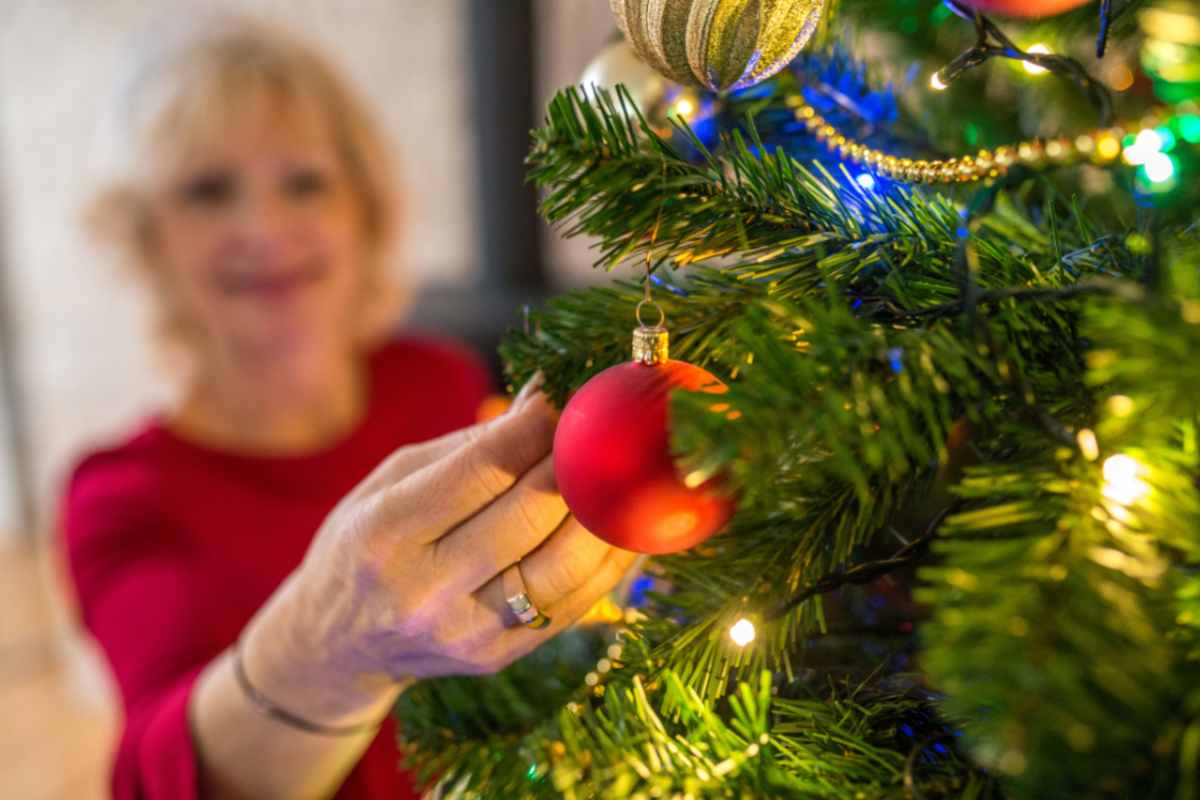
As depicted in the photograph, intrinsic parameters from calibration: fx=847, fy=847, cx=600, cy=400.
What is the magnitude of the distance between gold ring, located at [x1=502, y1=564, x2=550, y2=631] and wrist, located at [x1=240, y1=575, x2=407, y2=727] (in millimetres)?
99

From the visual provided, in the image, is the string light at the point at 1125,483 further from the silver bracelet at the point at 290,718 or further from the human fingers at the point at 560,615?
the silver bracelet at the point at 290,718

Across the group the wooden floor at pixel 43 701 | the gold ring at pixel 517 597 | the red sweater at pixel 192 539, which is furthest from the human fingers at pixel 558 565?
the wooden floor at pixel 43 701


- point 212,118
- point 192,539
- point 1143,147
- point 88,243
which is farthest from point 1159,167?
point 88,243

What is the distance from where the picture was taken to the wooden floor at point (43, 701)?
1.63 metres

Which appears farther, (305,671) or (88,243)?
(88,243)

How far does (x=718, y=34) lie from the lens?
0.90ft

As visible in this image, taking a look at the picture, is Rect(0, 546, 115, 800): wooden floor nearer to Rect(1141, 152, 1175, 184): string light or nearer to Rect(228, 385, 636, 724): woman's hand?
Rect(228, 385, 636, 724): woman's hand

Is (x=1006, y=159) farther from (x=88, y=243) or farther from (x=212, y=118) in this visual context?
(x=88, y=243)

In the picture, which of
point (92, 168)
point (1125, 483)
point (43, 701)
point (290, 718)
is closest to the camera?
point (1125, 483)

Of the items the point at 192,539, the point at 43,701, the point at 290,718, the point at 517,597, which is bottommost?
the point at 43,701

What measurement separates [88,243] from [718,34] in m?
1.55

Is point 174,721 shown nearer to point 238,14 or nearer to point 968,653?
point 968,653

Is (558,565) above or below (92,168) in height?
below

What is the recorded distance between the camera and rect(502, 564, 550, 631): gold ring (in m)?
0.33
